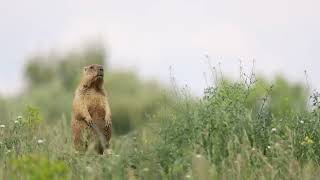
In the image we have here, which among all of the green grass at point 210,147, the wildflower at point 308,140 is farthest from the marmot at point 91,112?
the wildflower at point 308,140

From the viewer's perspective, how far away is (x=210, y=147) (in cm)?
964

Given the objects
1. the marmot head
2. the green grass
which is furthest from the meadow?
the marmot head

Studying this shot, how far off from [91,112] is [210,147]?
376 cm

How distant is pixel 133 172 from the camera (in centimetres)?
893

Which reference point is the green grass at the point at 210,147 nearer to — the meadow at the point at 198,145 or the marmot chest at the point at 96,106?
the meadow at the point at 198,145

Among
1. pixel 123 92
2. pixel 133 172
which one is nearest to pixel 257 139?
pixel 133 172

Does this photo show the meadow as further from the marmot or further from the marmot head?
the marmot head

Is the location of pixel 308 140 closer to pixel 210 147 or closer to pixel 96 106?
pixel 210 147

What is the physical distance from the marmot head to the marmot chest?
0.20 m

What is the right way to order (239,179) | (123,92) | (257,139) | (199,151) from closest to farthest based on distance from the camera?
1. (239,179)
2. (199,151)
3. (257,139)
4. (123,92)

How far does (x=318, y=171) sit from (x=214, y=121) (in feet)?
4.26

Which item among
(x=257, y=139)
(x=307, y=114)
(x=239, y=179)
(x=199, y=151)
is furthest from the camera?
(x=307, y=114)

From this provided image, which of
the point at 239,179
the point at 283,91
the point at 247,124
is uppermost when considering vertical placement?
the point at 283,91

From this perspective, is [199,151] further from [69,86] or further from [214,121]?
[69,86]
